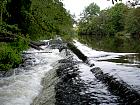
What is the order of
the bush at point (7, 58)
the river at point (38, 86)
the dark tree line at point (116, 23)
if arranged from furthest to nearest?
the dark tree line at point (116, 23) → the bush at point (7, 58) → the river at point (38, 86)

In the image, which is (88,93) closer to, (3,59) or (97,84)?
(97,84)

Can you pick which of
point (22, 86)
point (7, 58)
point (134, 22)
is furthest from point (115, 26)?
point (22, 86)

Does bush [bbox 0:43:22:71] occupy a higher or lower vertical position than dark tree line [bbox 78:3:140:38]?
lower

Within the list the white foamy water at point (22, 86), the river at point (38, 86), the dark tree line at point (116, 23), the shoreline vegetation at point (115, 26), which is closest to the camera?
the river at point (38, 86)

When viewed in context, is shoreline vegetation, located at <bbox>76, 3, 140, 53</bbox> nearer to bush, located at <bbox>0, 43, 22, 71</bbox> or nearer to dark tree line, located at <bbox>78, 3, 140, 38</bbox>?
dark tree line, located at <bbox>78, 3, 140, 38</bbox>

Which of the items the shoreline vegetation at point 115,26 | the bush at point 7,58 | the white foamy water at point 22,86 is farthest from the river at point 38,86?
the shoreline vegetation at point 115,26

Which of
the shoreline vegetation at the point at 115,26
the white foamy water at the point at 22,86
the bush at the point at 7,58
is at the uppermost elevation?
the shoreline vegetation at the point at 115,26

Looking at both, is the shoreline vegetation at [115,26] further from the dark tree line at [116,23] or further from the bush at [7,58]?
the bush at [7,58]

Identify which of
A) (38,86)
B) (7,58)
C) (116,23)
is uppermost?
(116,23)

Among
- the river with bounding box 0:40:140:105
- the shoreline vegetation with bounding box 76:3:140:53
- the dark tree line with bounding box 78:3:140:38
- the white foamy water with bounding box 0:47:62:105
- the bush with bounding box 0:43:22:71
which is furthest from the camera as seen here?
the dark tree line with bounding box 78:3:140:38

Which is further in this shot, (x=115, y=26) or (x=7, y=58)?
(x=115, y=26)

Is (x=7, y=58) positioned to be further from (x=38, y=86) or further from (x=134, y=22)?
(x=134, y=22)

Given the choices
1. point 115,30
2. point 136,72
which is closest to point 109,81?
point 136,72

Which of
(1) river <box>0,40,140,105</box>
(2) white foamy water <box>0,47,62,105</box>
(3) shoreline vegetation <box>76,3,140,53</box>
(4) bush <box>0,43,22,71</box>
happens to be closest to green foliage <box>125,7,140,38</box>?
(3) shoreline vegetation <box>76,3,140,53</box>
